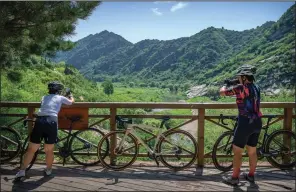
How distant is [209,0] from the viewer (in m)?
3.87

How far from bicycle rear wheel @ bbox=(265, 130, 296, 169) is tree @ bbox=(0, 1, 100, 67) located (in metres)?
4.49

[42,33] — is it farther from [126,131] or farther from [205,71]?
[205,71]

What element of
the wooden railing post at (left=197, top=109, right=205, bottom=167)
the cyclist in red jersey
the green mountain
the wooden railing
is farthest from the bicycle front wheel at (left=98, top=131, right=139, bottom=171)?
the green mountain

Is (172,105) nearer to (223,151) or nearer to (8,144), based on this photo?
(223,151)

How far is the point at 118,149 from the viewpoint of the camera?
18.5 ft

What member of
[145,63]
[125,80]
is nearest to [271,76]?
[125,80]

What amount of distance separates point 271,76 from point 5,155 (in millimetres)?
92146

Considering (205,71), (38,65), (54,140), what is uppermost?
(205,71)

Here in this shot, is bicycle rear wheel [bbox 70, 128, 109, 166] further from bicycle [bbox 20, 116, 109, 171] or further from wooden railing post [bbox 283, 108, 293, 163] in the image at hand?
wooden railing post [bbox 283, 108, 293, 163]

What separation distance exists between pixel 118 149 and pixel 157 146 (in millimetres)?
676

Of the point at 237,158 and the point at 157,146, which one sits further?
the point at 157,146

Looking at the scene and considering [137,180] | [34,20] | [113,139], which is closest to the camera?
[137,180]

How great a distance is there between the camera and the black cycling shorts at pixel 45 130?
471 centimetres

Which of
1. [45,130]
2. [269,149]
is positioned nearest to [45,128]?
[45,130]
